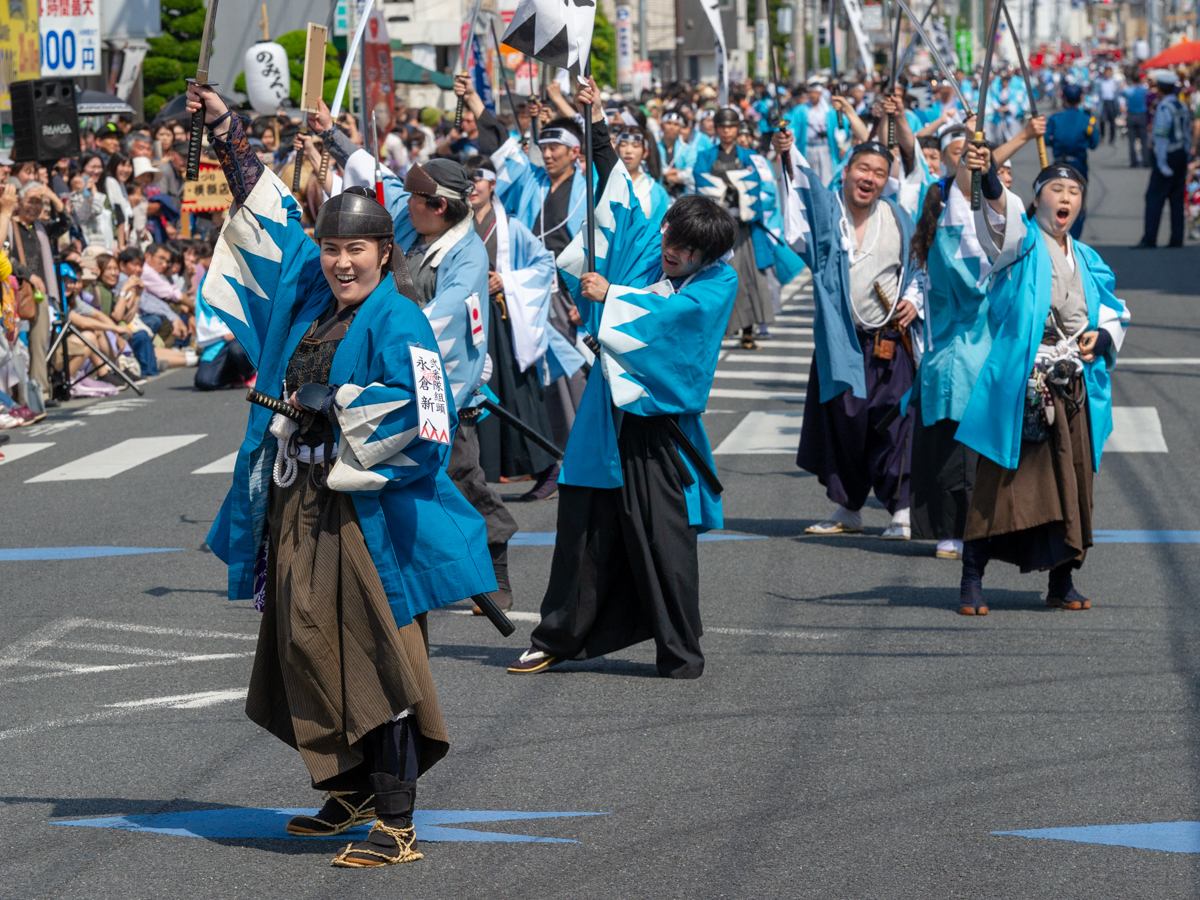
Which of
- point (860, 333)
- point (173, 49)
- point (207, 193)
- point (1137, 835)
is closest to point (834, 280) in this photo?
point (860, 333)

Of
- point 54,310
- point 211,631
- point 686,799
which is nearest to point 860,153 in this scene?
point 211,631

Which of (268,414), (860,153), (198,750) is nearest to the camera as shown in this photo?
(268,414)

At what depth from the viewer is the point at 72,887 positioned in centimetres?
401

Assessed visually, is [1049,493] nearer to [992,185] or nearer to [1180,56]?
[992,185]

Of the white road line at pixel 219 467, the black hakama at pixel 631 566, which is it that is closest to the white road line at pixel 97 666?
the black hakama at pixel 631 566

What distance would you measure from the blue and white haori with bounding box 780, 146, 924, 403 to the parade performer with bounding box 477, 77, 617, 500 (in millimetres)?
1215

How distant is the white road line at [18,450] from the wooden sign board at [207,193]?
18.6 ft

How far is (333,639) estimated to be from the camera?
13.6 feet

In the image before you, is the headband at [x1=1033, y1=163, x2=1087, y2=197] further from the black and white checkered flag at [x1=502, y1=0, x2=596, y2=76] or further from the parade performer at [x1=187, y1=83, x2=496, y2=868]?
the parade performer at [x1=187, y1=83, x2=496, y2=868]

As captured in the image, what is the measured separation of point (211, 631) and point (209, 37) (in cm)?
298

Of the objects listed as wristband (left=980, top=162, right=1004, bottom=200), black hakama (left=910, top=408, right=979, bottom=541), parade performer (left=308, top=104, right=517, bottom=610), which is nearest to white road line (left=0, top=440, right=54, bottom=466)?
parade performer (left=308, top=104, right=517, bottom=610)

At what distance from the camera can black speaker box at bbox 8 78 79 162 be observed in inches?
517

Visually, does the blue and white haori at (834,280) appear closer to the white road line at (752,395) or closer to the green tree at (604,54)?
the white road line at (752,395)

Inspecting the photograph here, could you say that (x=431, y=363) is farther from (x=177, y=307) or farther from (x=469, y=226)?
(x=177, y=307)
